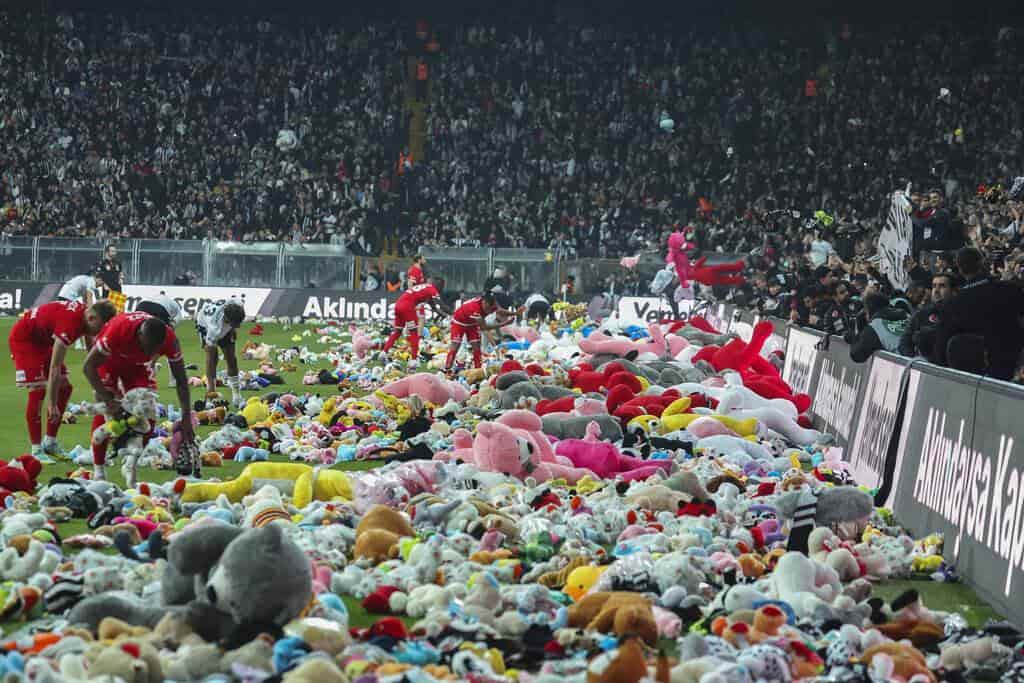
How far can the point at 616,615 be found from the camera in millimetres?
5531

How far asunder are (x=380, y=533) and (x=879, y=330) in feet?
20.9

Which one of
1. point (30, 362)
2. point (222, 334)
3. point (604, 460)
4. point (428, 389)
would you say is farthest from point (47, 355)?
point (604, 460)

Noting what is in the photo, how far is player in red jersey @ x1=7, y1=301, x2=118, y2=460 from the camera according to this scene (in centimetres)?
1062

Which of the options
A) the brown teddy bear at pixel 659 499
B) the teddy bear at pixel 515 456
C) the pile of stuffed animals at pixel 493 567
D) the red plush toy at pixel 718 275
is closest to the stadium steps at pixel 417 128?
the red plush toy at pixel 718 275

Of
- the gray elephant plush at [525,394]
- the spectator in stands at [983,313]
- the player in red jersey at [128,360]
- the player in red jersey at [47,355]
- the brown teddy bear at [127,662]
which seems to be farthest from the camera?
the gray elephant plush at [525,394]

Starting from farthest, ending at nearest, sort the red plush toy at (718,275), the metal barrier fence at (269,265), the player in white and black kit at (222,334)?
1. the metal barrier fence at (269,265)
2. the red plush toy at (718,275)
3. the player in white and black kit at (222,334)

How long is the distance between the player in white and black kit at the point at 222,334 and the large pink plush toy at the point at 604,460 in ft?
20.7

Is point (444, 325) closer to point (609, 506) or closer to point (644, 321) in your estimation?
point (644, 321)

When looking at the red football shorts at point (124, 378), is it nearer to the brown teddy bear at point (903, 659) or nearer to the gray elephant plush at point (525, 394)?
the gray elephant plush at point (525, 394)

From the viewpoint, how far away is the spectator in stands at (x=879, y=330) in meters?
11.6

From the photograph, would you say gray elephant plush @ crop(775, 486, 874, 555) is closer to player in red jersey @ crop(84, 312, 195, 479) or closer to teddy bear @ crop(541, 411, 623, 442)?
teddy bear @ crop(541, 411, 623, 442)

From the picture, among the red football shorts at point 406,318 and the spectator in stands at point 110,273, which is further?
the spectator in stands at point 110,273

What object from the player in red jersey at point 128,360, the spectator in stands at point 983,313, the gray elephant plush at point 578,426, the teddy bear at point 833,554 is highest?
the spectator in stands at point 983,313

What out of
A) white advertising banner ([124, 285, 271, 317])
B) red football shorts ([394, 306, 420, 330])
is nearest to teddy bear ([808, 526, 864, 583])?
red football shorts ([394, 306, 420, 330])
